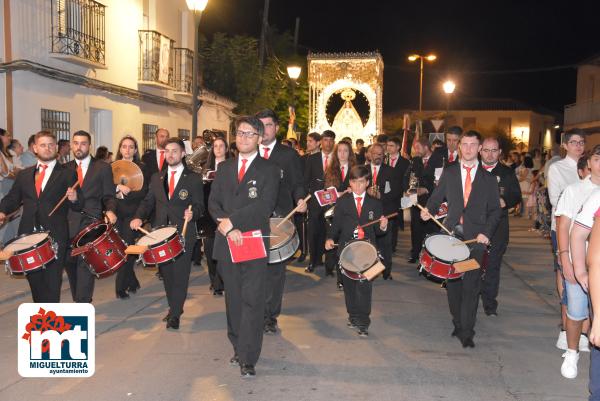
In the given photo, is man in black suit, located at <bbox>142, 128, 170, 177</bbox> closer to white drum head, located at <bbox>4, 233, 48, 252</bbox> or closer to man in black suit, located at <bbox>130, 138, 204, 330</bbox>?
man in black suit, located at <bbox>130, 138, 204, 330</bbox>

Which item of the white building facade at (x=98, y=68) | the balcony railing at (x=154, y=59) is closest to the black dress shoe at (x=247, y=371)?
the white building facade at (x=98, y=68)

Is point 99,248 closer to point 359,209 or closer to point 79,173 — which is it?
point 79,173

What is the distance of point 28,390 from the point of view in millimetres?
5438

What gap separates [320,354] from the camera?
654 cm

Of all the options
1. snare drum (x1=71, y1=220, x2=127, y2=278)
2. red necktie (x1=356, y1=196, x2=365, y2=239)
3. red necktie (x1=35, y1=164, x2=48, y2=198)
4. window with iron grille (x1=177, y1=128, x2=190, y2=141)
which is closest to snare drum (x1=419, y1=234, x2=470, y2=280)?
red necktie (x1=356, y1=196, x2=365, y2=239)

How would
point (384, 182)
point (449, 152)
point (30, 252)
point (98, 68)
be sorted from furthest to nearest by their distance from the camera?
point (98, 68)
point (384, 182)
point (449, 152)
point (30, 252)

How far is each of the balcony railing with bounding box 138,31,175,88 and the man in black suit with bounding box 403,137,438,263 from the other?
1017cm

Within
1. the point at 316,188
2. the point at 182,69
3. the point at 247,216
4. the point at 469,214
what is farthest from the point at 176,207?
the point at 182,69

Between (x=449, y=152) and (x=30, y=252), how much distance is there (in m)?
6.84

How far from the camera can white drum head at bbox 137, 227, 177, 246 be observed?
6767 millimetres

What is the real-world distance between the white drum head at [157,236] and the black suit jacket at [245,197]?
Answer: 0.97 meters

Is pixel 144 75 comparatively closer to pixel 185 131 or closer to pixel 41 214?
pixel 185 131

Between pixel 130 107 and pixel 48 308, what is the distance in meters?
15.3

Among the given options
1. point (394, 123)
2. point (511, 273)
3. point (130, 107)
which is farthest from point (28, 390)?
point (394, 123)
